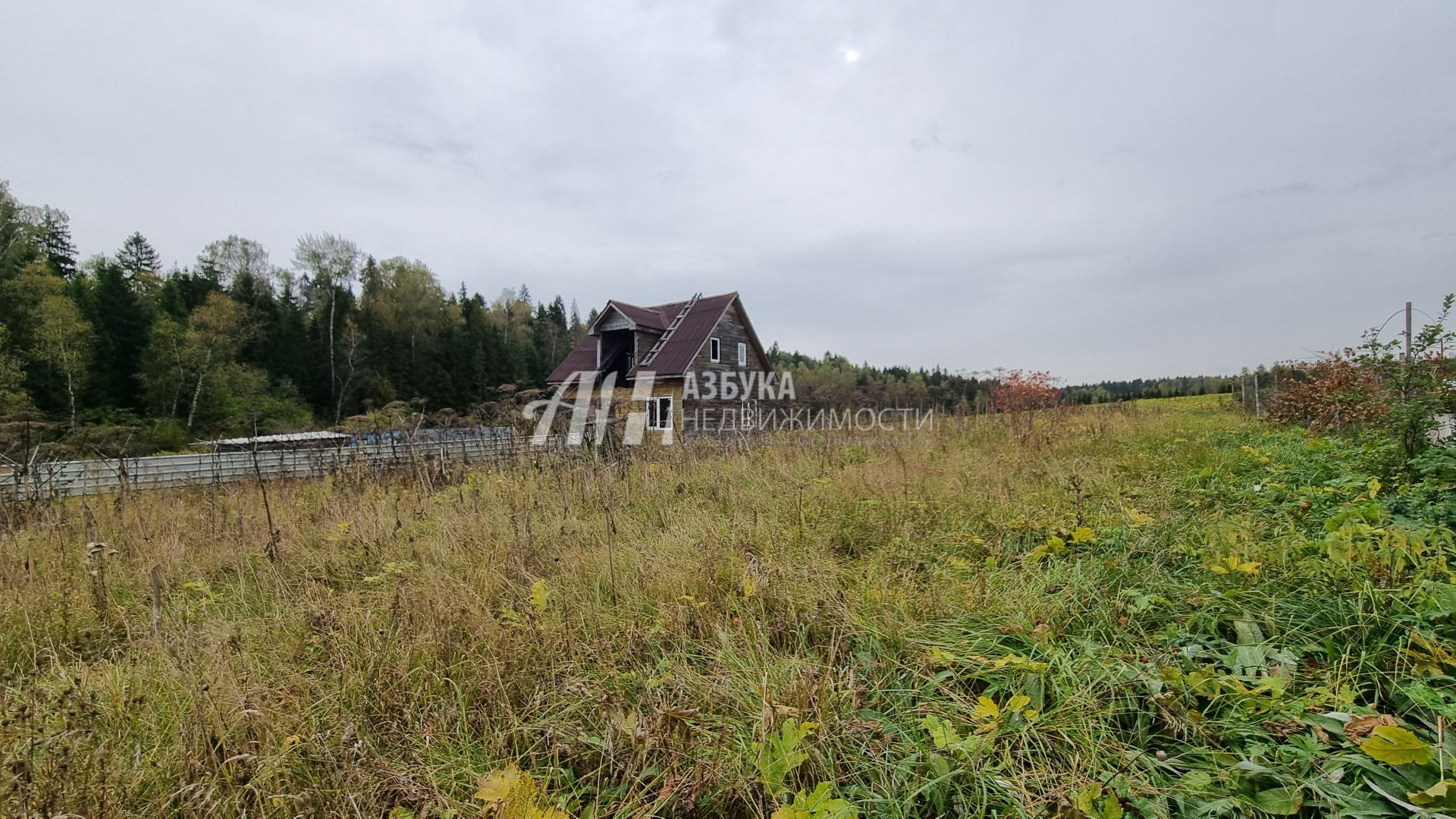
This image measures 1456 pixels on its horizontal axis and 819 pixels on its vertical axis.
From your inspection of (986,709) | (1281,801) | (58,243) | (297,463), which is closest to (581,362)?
(297,463)

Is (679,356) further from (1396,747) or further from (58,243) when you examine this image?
(58,243)

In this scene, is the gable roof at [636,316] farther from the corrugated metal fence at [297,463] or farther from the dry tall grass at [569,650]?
the dry tall grass at [569,650]

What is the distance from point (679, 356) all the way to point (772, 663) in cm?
1641

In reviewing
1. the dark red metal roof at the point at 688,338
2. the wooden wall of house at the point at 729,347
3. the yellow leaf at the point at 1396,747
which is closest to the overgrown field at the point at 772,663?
the yellow leaf at the point at 1396,747

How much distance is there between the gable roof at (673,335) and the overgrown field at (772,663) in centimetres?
1453

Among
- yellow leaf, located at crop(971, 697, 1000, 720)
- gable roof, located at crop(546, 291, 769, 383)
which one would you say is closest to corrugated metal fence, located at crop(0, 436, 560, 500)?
yellow leaf, located at crop(971, 697, 1000, 720)

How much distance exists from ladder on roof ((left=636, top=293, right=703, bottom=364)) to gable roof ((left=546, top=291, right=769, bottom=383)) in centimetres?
7

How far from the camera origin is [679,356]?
18.0 m

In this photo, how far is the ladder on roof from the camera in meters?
18.7

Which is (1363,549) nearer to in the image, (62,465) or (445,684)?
(445,684)

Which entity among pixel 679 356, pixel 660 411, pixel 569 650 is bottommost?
pixel 569 650

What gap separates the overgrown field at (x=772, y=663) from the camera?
4.42 feet

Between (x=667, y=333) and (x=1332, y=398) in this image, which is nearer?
(x=1332, y=398)

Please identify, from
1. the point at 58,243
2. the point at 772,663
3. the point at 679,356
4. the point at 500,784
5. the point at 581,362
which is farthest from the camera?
the point at 58,243
